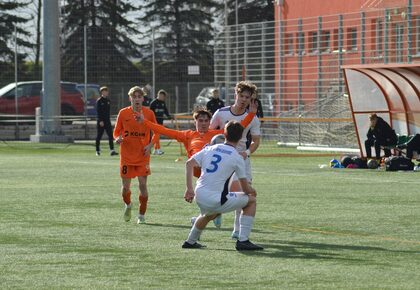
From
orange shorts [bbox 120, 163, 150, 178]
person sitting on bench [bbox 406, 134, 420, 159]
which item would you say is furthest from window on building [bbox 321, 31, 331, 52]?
orange shorts [bbox 120, 163, 150, 178]

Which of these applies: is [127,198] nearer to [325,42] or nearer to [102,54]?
[325,42]

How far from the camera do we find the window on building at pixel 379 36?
37656 millimetres

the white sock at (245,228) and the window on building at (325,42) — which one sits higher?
the window on building at (325,42)

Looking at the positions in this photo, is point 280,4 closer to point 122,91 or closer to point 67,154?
→ point 122,91

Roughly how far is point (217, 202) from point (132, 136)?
4.42m

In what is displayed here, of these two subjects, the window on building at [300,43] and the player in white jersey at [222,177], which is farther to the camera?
the window on building at [300,43]

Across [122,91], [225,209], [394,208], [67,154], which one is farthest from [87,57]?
[225,209]

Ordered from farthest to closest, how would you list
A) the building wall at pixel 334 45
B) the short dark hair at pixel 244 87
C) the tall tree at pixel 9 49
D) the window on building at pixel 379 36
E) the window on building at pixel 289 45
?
the tall tree at pixel 9 49 < the window on building at pixel 289 45 < the window on building at pixel 379 36 < the building wall at pixel 334 45 < the short dark hair at pixel 244 87

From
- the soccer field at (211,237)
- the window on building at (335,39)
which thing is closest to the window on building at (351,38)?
the window on building at (335,39)

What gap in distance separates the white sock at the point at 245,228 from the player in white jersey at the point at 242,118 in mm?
839

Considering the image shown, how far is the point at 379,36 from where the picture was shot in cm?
3834

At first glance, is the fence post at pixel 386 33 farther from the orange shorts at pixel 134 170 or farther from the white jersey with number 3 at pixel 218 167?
the white jersey with number 3 at pixel 218 167

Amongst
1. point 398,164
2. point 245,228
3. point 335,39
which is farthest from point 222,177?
point 335,39

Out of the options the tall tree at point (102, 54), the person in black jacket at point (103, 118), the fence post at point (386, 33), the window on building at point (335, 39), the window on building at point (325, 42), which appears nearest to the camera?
the person in black jacket at point (103, 118)
